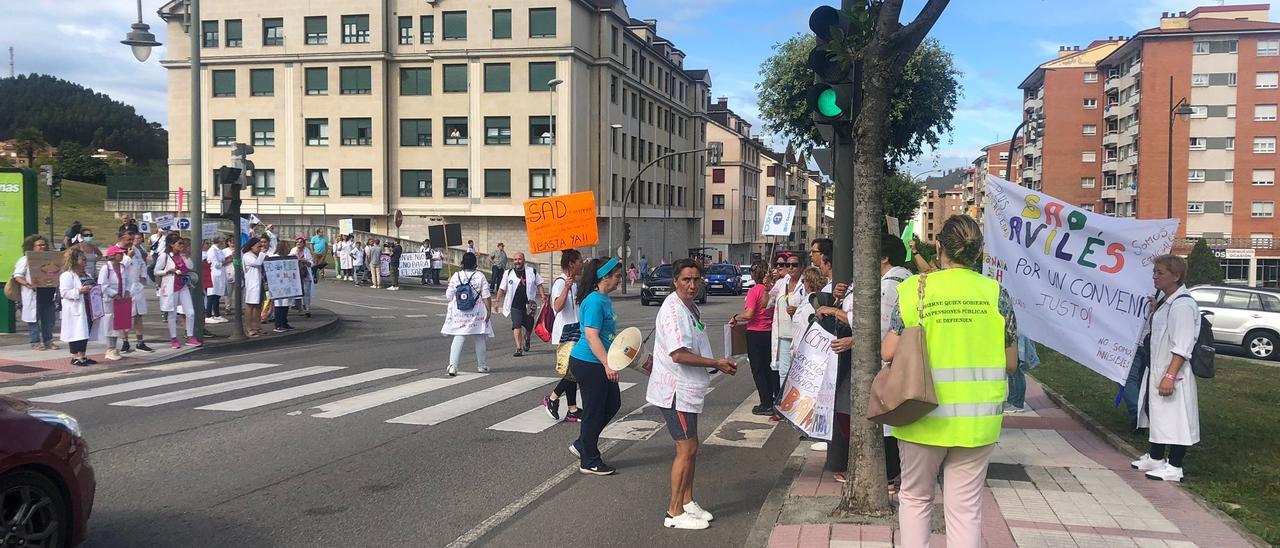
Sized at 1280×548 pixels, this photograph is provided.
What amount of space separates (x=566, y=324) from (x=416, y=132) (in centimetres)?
4481

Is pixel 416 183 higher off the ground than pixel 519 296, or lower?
higher

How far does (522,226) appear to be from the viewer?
51.9 meters

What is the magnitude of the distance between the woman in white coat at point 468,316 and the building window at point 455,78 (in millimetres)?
39725

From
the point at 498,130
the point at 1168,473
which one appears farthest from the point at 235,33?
the point at 1168,473

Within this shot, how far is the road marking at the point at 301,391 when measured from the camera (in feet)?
32.8

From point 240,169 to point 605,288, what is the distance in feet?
38.0

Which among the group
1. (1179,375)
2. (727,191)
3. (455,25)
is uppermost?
(455,25)

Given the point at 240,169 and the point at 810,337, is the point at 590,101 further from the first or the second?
the point at 810,337

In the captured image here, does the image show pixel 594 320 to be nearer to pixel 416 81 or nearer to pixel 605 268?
pixel 605 268

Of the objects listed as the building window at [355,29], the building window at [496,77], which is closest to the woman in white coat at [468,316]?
the building window at [496,77]

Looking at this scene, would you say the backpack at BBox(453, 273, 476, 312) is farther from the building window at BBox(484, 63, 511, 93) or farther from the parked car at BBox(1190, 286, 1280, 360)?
the building window at BBox(484, 63, 511, 93)

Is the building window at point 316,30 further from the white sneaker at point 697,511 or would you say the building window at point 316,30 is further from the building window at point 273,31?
the white sneaker at point 697,511

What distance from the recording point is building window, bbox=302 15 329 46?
170ft

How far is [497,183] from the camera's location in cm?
5162
